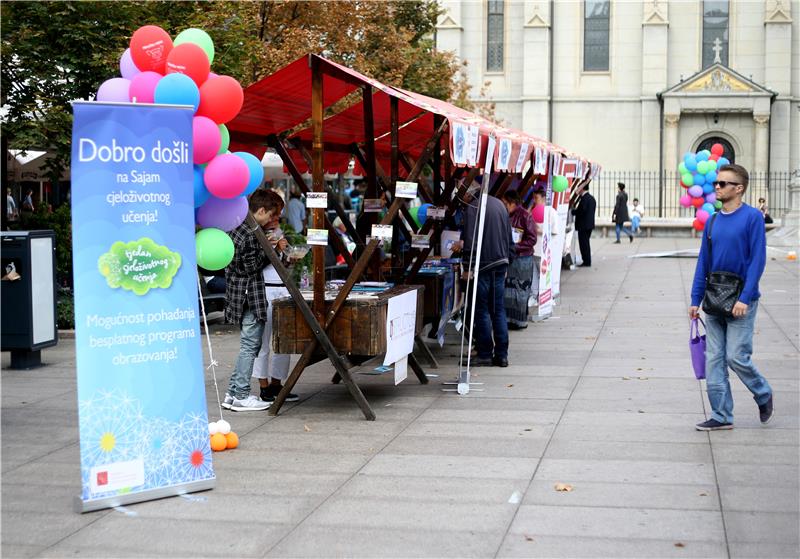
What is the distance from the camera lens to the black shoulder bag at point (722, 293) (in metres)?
7.64

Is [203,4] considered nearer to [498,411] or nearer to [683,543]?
[498,411]

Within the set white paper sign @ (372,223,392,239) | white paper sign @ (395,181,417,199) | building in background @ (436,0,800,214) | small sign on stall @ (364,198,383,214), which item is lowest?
white paper sign @ (372,223,392,239)

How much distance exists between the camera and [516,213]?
1442 cm

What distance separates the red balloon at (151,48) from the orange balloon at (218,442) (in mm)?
2567

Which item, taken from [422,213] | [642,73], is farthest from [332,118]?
[642,73]

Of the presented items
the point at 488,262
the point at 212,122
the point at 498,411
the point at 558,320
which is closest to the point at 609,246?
the point at 558,320

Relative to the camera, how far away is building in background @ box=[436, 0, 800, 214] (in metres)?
50.1

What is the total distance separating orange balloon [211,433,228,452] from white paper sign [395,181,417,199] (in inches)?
108

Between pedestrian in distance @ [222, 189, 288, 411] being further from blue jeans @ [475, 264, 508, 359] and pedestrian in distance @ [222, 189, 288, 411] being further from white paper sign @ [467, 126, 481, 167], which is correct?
blue jeans @ [475, 264, 508, 359]

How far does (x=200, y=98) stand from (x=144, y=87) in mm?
384

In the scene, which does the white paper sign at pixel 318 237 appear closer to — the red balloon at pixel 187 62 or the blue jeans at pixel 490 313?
the red balloon at pixel 187 62

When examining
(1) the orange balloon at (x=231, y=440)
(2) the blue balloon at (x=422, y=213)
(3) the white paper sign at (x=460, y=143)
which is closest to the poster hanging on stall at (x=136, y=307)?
(1) the orange balloon at (x=231, y=440)

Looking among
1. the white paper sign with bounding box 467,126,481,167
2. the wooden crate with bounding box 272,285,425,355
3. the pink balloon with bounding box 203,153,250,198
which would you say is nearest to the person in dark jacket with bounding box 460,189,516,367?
the white paper sign with bounding box 467,126,481,167

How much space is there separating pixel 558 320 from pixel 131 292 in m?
10.2
